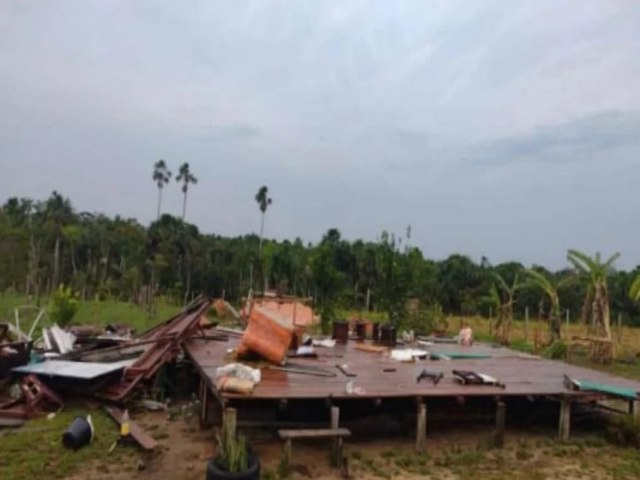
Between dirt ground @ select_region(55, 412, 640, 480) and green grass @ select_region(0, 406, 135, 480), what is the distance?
0.10 m

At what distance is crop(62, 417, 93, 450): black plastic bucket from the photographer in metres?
6.23

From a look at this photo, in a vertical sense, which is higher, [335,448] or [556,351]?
[556,351]

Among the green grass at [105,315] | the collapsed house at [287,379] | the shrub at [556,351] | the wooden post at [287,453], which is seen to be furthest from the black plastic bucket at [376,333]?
→ the green grass at [105,315]

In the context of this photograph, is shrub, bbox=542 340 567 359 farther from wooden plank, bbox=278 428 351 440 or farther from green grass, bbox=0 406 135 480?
green grass, bbox=0 406 135 480

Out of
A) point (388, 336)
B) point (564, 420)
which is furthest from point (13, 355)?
point (564, 420)

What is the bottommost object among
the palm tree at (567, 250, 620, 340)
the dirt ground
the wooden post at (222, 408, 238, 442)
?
the dirt ground

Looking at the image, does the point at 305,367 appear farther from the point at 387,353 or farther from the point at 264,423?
the point at 387,353

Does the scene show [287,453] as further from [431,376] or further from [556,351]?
[556,351]

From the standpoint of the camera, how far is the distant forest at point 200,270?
26.6 metres

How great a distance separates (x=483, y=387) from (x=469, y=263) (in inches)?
1132

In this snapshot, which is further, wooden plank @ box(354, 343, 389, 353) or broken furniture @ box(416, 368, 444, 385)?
wooden plank @ box(354, 343, 389, 353)

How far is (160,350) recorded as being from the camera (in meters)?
8.84

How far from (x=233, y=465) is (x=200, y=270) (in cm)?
3220

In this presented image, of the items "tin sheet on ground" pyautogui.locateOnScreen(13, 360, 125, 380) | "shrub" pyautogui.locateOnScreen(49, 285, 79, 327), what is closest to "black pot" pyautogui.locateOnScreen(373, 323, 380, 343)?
"tin sheet on ground" pyautogui.locateOnScreen(13, 360, 125, 380)
